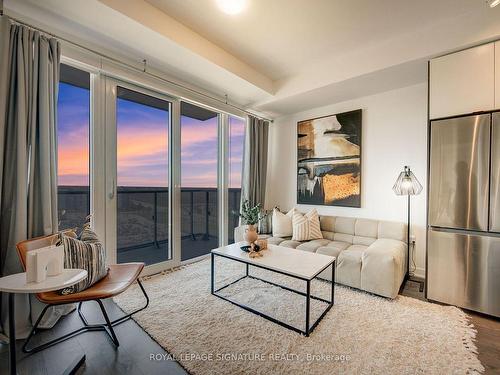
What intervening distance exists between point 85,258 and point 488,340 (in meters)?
3.17

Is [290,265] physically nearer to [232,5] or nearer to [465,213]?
[465,213]

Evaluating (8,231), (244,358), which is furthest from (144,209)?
(244,358)

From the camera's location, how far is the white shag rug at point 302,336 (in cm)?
147

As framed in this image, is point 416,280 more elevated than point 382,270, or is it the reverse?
point 382,270

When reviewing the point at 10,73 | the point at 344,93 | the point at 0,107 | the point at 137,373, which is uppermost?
the point at 344,93

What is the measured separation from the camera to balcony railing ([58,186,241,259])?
2.52m

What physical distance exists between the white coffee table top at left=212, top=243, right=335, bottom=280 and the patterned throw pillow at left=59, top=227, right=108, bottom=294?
1027mm

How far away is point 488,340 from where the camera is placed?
1705mm

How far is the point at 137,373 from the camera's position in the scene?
1401 mm

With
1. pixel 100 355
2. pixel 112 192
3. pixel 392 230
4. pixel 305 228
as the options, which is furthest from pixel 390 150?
pixel 100 355

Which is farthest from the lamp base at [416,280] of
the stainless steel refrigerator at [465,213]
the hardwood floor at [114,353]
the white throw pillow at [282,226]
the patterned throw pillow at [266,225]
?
the patterned throw pillow at [266,225]

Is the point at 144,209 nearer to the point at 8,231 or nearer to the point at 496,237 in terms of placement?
the point at 8,231

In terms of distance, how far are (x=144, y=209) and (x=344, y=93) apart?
335 centimetres

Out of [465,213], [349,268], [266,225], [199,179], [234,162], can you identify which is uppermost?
[234,162]
